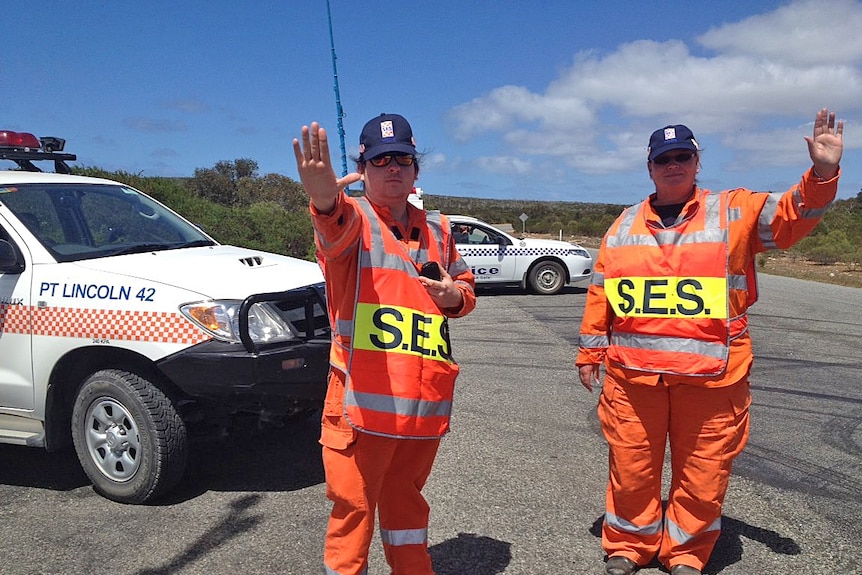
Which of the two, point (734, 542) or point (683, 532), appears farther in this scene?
point (734, 542)

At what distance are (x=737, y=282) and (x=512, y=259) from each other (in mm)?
11085

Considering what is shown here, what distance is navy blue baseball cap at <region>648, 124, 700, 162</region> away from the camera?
3.31 metres

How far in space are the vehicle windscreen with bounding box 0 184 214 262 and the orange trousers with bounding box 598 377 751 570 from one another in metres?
3.25

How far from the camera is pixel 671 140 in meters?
3.34

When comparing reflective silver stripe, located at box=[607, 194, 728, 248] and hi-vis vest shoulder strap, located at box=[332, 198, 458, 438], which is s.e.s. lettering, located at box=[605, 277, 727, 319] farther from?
hi-vis vest shoulder strap, located at box=[332, 198, 458, 438]

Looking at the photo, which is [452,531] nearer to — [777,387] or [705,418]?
[705,418]

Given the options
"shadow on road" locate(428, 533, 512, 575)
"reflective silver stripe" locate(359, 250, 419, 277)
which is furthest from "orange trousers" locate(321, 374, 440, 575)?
"shadow on road" locate(428, 533, 512, 575)

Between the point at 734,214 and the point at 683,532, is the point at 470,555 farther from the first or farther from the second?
the point at 734,214

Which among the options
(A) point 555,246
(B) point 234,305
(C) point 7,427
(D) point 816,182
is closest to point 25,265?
(C) point 7,427

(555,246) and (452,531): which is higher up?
(555,246)

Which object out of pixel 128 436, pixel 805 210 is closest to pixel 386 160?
pixel 805 210

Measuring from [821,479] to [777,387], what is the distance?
2518 millimetres

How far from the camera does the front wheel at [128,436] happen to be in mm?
4012

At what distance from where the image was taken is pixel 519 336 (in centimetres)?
961
